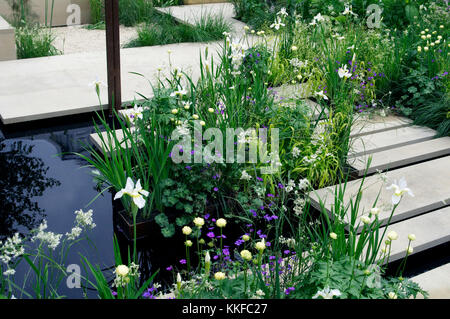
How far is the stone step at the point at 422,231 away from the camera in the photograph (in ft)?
11.0

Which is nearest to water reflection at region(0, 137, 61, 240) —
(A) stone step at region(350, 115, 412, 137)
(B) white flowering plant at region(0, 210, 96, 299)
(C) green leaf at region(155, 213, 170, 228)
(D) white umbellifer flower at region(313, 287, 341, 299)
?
(B) white flowering plant at region(0, 210, 96, 299)

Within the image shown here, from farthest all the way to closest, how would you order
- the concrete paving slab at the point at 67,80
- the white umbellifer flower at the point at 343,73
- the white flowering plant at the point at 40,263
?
the concrete paving slab at the point at 67,80
the white umbellifer flower at the point at 343,73
the white flowering plant at the point at 40,263

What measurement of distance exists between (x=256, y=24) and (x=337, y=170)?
3.67 metres

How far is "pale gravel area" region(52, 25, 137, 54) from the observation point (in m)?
6.22

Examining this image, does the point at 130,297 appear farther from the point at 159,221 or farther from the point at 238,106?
the point at 238,106

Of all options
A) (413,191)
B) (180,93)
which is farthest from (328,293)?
(413,191)

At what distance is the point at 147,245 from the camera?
11.1 ft

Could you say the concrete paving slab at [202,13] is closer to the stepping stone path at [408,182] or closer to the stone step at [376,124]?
the stone step at [376,124]

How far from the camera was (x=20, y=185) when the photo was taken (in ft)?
12.6

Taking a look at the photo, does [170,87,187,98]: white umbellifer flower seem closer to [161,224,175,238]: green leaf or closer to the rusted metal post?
[161,224,175,238]: green leaf

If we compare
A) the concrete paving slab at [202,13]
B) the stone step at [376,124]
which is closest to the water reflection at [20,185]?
the stone step at [376,124]

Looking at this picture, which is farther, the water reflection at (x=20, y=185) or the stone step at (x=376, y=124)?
the stone step at (x=376, y=124)

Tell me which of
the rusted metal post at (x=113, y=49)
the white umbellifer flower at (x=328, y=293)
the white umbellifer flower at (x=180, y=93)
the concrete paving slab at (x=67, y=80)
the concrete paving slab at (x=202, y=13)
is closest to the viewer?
the white umbellifer flower at (x=328, y=293)

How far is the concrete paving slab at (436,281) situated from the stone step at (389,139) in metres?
1.24
